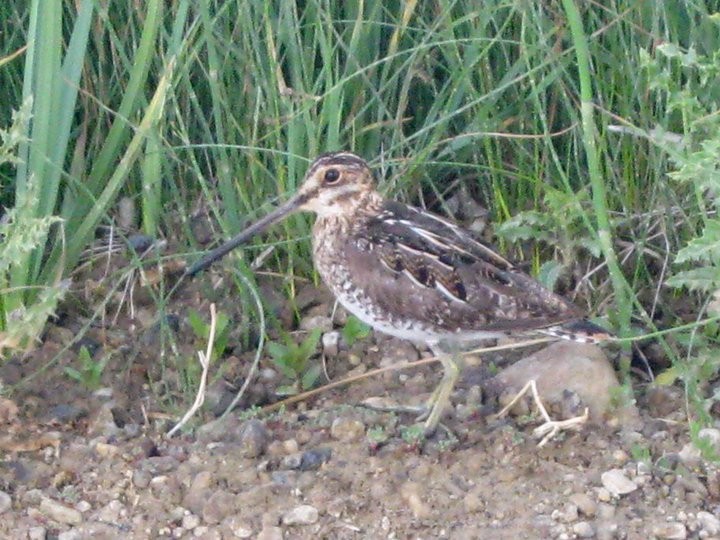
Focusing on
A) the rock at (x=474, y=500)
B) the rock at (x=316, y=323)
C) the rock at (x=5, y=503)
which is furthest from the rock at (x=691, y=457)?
the rock at (x=5, y=503)

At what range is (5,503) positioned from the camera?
14.0ft

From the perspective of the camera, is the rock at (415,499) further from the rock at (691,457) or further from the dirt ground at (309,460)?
the rock at (691,457)

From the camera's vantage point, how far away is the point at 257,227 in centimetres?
485

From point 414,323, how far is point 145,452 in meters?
0.86

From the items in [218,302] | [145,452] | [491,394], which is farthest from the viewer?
[218,302]

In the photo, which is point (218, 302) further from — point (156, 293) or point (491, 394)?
point (491, 394)

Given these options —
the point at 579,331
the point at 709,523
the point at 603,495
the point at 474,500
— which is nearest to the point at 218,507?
the point at 474,500

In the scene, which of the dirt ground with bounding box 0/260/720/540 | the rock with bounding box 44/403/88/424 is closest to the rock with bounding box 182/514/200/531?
the dirt ground with bounding box 0/260/720/540

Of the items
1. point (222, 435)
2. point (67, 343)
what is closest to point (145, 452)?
point (222, 435)

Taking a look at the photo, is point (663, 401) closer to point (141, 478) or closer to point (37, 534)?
point (141, 478)

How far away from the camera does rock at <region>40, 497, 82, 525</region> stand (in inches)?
168

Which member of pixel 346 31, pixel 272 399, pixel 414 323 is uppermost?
pixel 346 31

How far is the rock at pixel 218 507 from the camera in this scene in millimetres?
4262

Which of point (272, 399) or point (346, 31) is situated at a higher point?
point (346, 31)
